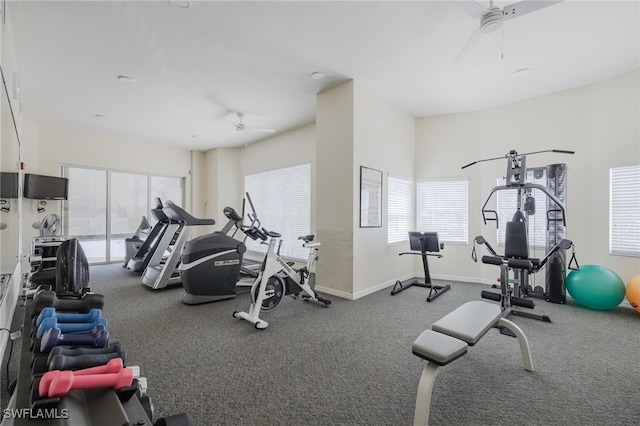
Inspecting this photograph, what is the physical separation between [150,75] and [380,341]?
4264 mm

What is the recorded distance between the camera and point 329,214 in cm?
421

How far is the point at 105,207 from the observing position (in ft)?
21.5

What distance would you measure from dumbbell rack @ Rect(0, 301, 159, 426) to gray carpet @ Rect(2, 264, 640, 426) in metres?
0.99

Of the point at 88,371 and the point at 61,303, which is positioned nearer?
the point at 88,371

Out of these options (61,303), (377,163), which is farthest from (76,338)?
(377,163)

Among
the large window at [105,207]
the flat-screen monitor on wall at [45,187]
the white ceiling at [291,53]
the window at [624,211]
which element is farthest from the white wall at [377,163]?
the large window at [105,207]

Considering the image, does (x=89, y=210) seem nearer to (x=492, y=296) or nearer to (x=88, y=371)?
(x=88, y=371)

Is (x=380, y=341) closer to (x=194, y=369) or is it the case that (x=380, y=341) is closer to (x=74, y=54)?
(x=194, y=369)

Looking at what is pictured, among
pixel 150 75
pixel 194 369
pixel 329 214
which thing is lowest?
pixel 194 369

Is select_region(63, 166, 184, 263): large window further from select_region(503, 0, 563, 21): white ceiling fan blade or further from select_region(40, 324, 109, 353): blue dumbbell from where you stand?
select_region(503, 0, 563, 21): white ceiling fan blade

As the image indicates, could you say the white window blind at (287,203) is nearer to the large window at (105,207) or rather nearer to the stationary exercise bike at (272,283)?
the stationary exercise bike at (272,283)

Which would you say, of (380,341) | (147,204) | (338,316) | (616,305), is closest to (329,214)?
(338,316)

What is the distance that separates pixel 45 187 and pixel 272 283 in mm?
5129

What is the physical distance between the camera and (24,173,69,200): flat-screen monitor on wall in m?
5.18
